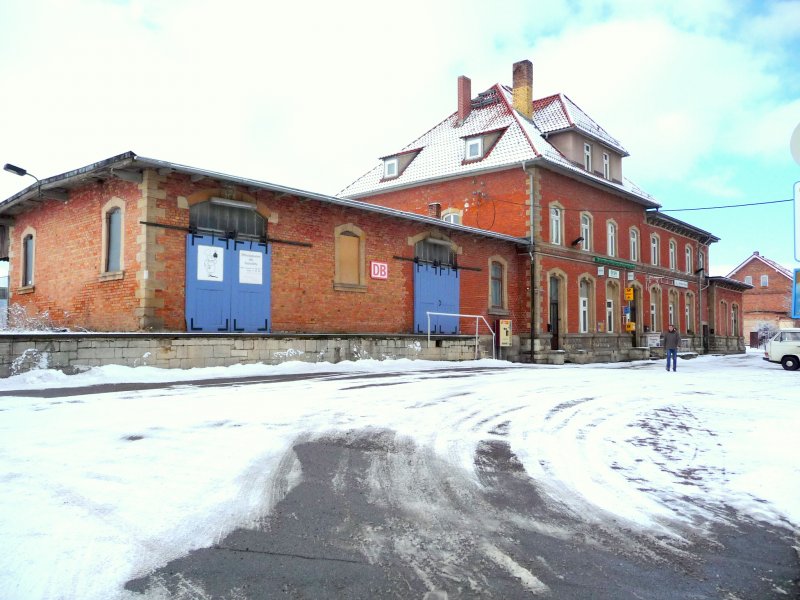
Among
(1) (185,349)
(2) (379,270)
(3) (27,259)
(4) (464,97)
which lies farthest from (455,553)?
(4) (464,97)

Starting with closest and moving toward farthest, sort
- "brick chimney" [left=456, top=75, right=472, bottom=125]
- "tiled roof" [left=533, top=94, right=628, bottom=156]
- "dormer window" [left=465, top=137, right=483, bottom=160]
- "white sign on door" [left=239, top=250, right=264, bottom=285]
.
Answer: "white sign on door" [left=239, top=250, right=264, bottom=285] < "dormer window" [left=465, top=137, right=483, bottom=160] < "tiled roof" [left=533, top=94, right=628, bottom=156] < "brick chimney" [left=456, top=75, right=472, bottom=125]

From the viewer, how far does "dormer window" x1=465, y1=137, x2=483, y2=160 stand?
26703 millimetres

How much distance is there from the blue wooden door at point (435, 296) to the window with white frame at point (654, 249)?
17119mm

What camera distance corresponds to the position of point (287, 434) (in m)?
6.05

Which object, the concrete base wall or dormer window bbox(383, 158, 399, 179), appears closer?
the concrete base wall

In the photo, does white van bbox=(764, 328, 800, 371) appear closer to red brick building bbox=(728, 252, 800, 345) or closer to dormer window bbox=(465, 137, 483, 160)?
dormer window bbox=(465, 137, 483, 160)

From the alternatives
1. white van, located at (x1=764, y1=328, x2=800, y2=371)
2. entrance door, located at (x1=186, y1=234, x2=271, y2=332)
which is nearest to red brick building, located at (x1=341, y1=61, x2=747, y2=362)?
white van, located at (x1=764, y1=328, x2=800, y2=371)

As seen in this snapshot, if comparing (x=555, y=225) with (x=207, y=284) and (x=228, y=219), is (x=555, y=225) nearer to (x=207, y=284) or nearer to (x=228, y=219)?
(x=228, y=219)

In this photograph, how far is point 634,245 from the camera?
32094 millimetres

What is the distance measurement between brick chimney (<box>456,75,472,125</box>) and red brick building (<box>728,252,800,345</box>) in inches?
1541

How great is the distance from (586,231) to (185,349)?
20649 millimetres

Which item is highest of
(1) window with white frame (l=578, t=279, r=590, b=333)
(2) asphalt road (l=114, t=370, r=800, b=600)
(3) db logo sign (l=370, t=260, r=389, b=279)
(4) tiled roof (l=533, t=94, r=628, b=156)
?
(4) tiled roof (l=533, t=94, r=628, b=156)

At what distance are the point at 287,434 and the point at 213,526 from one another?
2555 mm

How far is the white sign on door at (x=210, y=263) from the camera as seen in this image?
14449 mm
